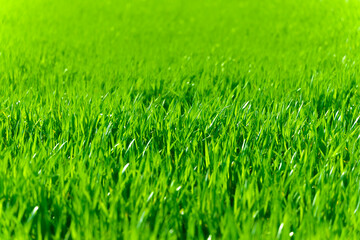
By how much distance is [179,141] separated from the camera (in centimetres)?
218

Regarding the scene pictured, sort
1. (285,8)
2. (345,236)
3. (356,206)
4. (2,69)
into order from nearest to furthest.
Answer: (345,236) < (356,206) < (2,69) < (285,8)

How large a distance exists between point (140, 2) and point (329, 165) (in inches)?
370

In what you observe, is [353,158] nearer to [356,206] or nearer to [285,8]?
[356,206]

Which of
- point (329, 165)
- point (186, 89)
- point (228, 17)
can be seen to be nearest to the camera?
point (329, 165)

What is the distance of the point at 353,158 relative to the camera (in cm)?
203

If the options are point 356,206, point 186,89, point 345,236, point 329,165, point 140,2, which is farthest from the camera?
point 140,2

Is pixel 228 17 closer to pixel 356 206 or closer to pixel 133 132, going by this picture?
pixel 133 132

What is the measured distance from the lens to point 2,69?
3.93 meters

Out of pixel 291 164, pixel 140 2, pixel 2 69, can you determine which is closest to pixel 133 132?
pixel 291 164

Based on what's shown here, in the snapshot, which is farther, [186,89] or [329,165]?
[186,89]

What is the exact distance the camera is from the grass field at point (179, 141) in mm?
1525

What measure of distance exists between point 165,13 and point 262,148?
7.15m

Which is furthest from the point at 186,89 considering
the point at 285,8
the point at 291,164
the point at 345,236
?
the point at 285,8

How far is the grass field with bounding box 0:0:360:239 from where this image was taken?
5.00 ft
